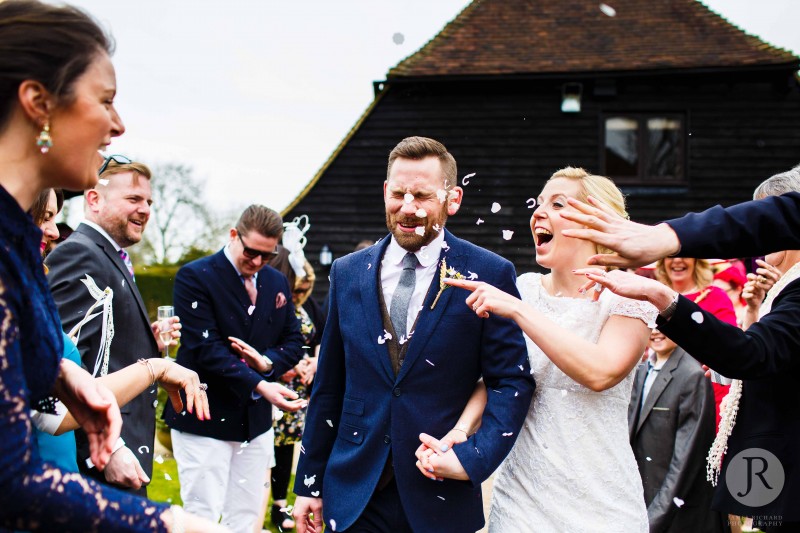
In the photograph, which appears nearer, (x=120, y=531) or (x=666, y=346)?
(x=120, y=531)

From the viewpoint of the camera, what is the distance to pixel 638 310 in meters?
2.85

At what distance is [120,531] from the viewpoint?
140 cm

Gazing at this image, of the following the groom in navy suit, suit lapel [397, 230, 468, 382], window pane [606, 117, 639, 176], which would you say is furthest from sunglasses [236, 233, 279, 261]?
window pane [606, 117, 639, 176]

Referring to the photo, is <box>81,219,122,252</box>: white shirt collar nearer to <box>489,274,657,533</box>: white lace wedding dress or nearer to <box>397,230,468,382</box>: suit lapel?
<box>397,230,468,382</box>: suit lapel

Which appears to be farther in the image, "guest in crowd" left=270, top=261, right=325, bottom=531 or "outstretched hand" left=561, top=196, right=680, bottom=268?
"guest in crowd" left=270, top=261, right=325, bottom=531

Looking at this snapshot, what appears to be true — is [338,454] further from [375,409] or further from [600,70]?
[600,70]

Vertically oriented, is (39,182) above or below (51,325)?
above

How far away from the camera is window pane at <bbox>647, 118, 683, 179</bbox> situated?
1391 centimetres

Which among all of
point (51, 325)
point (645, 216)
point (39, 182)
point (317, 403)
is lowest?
point (645, 216)

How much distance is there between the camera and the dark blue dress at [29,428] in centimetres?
131

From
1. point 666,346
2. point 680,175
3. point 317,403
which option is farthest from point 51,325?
point 680,175

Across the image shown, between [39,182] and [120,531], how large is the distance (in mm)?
730
